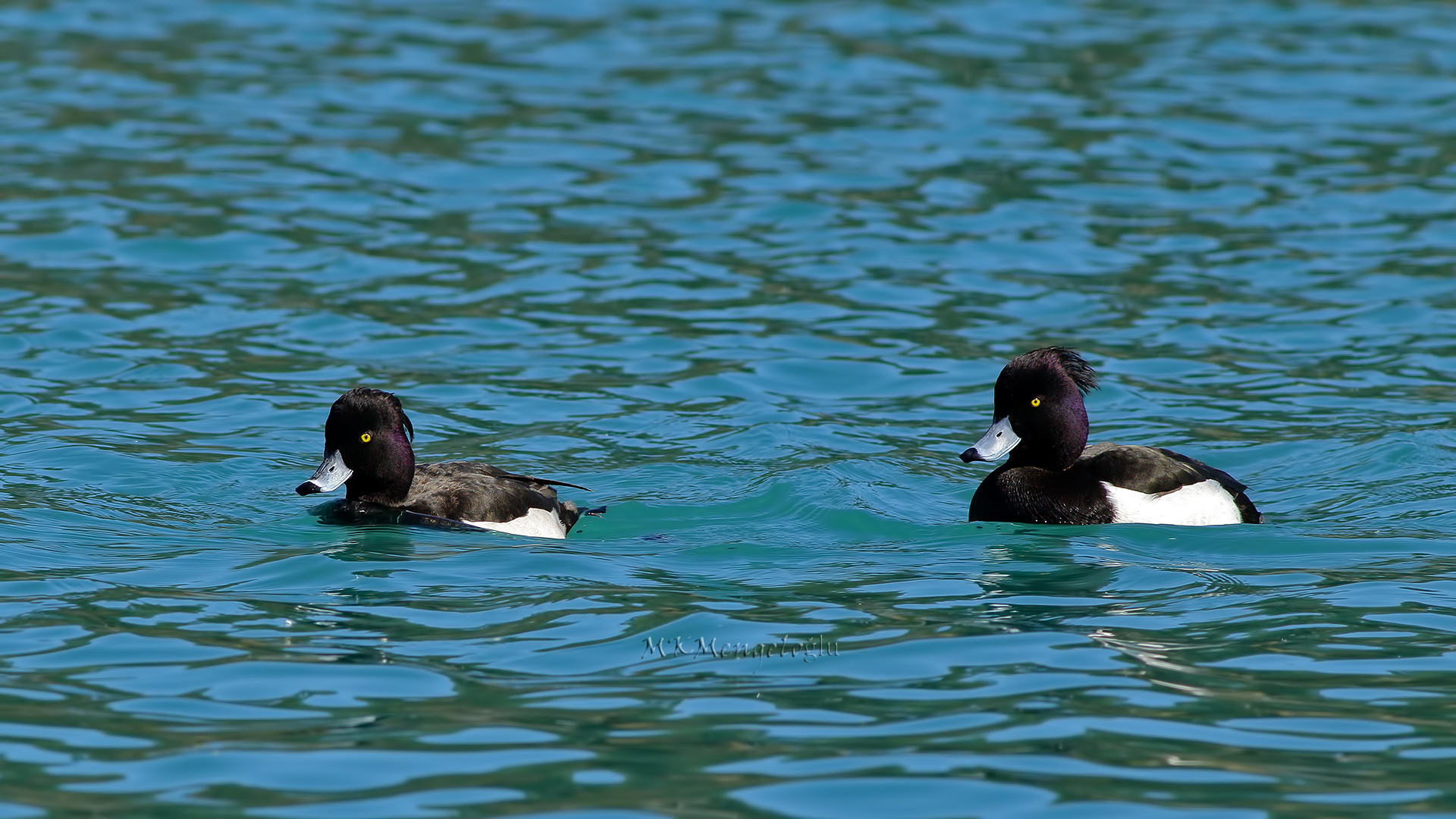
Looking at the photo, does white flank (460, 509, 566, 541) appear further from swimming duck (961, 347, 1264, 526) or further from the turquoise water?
swimming duck (961, 347, 1264, 526)

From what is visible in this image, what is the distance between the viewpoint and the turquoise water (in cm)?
638

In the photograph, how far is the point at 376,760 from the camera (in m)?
6.16

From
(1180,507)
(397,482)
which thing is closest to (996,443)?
(1180,507)

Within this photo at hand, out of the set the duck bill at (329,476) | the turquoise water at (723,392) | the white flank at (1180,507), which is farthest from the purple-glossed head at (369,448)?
the white flank at (1180,507)

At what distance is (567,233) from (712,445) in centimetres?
484

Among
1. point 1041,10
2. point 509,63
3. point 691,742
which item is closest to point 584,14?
point 509,63

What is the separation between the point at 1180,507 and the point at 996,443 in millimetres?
1065

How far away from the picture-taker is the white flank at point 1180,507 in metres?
9.71

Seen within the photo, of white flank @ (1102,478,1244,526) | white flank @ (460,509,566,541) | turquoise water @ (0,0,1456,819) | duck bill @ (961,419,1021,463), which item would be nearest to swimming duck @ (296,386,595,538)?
white flank @ (460,509,566,541)

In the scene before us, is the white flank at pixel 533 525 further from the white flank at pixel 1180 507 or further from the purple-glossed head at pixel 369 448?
the white flank at pixel 1180 507

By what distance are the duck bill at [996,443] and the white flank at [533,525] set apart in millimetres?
2243

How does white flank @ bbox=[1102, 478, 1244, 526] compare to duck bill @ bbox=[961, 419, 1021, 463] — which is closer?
white flank @ bbox=[1102, 478, 1244, 526]

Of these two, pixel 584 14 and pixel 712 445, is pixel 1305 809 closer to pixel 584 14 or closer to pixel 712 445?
pixel 712 445

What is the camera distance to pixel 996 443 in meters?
10.2
